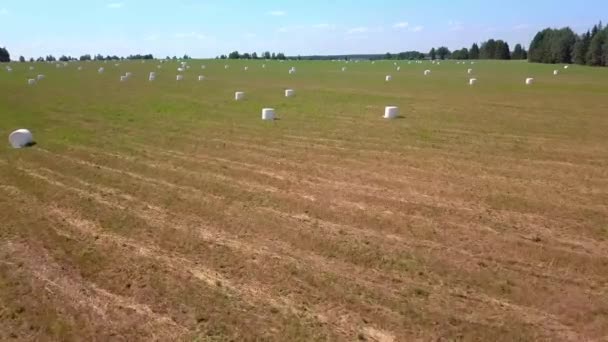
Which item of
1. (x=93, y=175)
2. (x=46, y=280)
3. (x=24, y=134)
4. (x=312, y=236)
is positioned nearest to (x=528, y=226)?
(x=312, y=236)

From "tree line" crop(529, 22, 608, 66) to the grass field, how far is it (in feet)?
248

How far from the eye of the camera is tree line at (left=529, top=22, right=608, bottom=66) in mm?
77062

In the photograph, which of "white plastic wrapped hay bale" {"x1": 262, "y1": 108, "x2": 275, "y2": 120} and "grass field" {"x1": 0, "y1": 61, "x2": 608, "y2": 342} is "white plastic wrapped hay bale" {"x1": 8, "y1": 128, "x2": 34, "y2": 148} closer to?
"grass field" {"x1": 0, "y1": 61, "x2": 608, "y2": 342}

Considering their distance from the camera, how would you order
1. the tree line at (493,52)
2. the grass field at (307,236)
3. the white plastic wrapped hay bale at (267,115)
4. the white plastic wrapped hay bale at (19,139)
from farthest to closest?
the tree line at (493,52) → the white plastic wrapped hay bale at (267,115) → the white plastic wrapped hay bale at (19,139) → the grass field at (307,236)

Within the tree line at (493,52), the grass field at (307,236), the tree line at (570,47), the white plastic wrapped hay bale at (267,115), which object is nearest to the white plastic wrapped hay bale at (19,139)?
the grass field at (307,236)

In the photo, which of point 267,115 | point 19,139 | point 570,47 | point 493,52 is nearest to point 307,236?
point 19,139

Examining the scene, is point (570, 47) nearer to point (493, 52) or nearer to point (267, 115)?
point (493, 52)

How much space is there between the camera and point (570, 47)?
87062 millimetres

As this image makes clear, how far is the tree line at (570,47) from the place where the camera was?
253 feet

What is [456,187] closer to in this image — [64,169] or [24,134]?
[64,169]

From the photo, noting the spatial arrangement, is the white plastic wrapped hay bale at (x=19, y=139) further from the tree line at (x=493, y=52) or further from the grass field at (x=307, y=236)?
the tree line at (x=493, y=52)

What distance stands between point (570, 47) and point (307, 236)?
96.3 meters

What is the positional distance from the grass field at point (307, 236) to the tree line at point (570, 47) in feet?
248

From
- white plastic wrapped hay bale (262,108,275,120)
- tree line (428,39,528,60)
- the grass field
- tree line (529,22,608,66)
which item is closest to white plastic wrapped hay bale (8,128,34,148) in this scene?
the grass field
